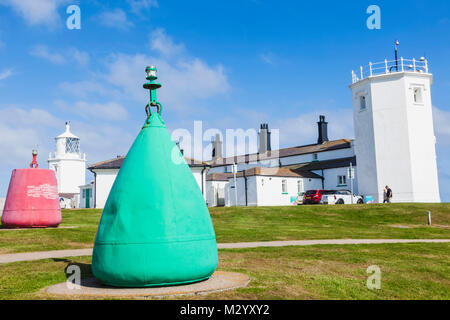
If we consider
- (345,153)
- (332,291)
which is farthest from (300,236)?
(345,153)

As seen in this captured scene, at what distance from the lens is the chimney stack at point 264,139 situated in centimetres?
5594

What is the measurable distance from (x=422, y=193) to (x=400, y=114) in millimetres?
6745

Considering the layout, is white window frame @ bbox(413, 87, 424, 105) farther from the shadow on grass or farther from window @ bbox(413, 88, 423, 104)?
the shadow on grass

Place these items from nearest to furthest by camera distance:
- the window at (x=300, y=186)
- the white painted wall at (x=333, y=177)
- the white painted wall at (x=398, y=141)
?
the white painted wall at (x=398, y=141) → the white painted wall at (x=333, y=177) → the window at (x=300, y=186)

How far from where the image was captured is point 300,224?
22.0 m

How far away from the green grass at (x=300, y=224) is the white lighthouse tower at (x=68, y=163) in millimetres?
32978

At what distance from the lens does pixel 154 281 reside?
6.36 meters

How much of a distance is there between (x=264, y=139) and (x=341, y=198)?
23.4 m

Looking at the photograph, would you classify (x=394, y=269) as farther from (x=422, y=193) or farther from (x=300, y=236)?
(x=422, y=193)

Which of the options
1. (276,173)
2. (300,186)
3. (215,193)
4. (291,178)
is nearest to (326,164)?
(300,186)

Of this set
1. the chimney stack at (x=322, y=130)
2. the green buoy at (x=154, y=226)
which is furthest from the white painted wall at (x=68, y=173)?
the green buoy at (x=154, y=226)

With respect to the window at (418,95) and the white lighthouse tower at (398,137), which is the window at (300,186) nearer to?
the white lighthouse tower at (398,137)

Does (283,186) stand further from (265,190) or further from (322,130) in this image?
(322,130)

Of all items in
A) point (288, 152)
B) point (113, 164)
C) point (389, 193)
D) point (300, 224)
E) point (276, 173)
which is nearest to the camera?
point (300, 224)
